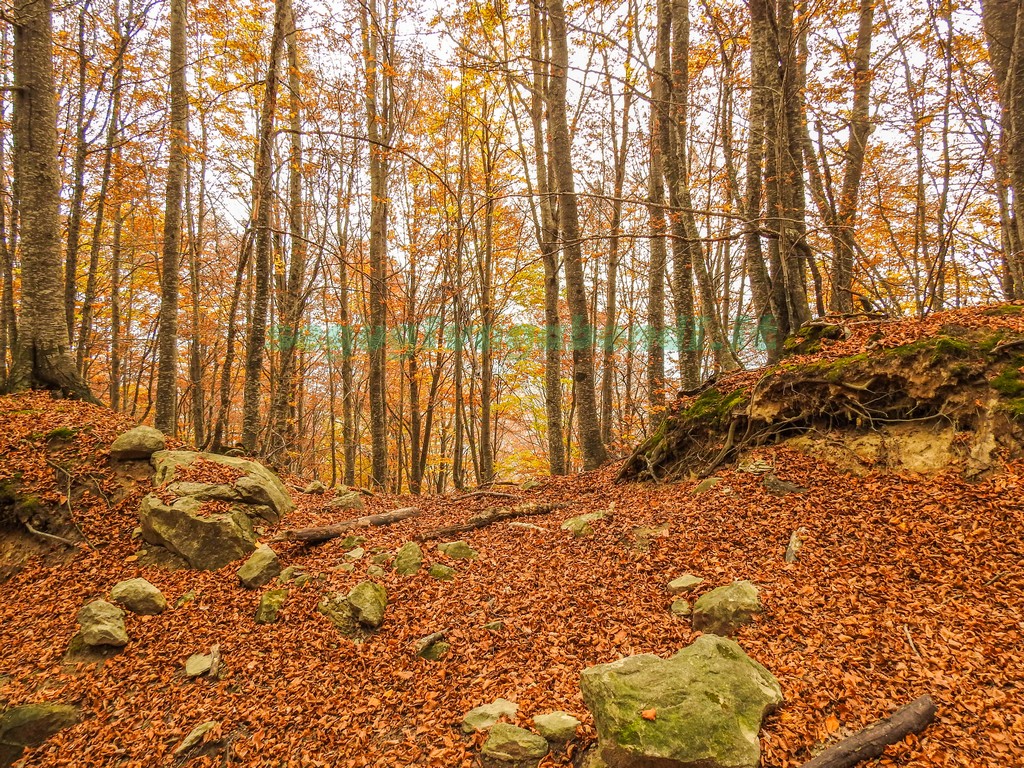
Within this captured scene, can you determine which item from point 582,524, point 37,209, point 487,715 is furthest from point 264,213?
point 487,715

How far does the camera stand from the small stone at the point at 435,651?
13.4 feet

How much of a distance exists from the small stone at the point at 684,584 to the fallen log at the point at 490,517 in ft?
9.45

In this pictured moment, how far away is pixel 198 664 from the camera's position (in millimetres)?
4047

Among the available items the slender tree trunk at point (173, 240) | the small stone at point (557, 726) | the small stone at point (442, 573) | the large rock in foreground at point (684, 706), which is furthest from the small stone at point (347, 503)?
the large rock in foreground at point (684, 706)

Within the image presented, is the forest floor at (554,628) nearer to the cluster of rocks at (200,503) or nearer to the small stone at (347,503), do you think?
the cluster of rocks at (200,503)

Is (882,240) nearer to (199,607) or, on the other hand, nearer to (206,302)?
(199,607)

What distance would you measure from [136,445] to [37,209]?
13.0ft

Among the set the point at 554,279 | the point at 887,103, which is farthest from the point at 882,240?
the point at 554,279

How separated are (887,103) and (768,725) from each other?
1372cm

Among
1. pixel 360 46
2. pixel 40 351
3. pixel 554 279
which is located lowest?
Answer: pixel 40 351

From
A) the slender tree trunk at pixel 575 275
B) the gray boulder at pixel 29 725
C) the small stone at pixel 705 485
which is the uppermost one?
the slender tree trunk at pixel 575 275

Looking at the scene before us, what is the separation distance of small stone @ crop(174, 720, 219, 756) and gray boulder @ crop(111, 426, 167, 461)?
416cm

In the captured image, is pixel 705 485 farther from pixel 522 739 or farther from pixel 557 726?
pixel 522 739

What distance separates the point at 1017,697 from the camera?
2.46 metres
